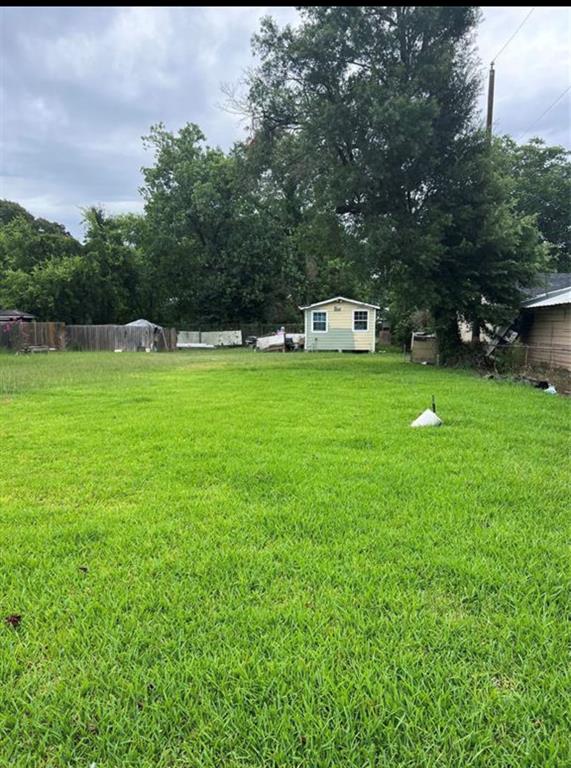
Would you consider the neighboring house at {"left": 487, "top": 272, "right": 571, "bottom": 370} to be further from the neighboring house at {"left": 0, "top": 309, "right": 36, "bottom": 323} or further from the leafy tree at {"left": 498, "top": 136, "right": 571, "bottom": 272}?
the neighboring house at {"left": 0, "top": 309, "right": 36, "bottom": 323}

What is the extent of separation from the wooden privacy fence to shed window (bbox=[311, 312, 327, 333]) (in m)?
7.87

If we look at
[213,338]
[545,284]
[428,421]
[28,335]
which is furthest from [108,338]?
[428,421]

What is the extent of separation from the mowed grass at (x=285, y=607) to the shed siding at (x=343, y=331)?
20.1 meters

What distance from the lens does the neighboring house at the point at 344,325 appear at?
2395 cm

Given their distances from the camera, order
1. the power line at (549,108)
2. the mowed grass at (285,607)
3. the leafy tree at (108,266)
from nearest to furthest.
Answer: the mowed grass at (285,607) → the power line at (549,108) → the leafy tree at (108,266)

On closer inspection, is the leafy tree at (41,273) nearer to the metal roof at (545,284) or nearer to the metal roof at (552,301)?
the metal roof at (545,284)

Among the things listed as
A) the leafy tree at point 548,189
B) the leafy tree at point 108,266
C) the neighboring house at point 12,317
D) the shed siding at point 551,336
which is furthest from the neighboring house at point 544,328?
the leafy tree at point 108,266

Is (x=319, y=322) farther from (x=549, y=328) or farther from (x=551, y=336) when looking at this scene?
(x=551, y=336)

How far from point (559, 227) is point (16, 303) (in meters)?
29.6

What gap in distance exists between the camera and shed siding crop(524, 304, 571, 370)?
10.8 meters

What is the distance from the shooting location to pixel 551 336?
11812 millimetres

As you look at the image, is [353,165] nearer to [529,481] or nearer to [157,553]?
[529,481]

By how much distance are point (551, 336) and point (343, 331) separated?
42.6 feet

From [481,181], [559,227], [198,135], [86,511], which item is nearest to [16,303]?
[198,135]
